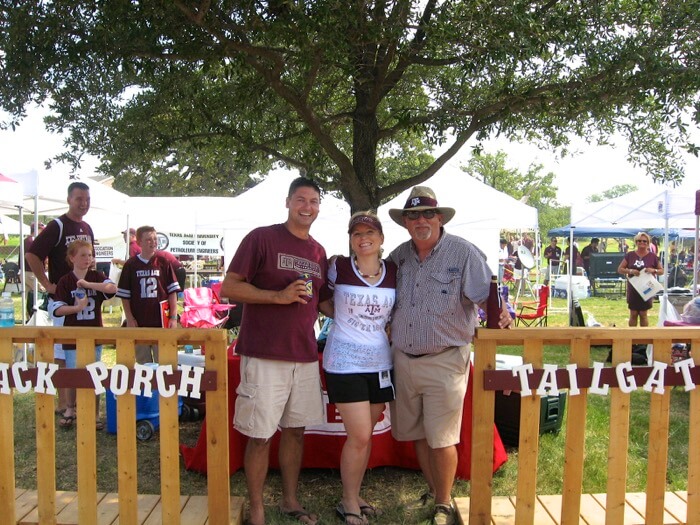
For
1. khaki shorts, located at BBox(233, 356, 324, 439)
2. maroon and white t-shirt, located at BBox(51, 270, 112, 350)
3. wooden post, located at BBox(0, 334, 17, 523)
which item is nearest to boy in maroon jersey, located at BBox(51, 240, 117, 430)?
maroon and white t-shirt, located at BBox(51, 270, 112, 350)

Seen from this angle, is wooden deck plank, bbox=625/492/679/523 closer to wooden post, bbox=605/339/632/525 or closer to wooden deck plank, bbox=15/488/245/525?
wooden post, bbox=605/339/632/525

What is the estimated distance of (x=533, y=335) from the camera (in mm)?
2822

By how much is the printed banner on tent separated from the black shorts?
582 inches

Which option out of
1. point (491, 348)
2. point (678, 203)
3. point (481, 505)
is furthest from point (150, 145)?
point (678, 203)

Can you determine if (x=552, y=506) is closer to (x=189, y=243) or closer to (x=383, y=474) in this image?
(x=383, y=474)

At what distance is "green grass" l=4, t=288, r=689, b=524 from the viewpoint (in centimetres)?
369

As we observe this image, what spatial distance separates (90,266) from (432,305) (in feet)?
10.8

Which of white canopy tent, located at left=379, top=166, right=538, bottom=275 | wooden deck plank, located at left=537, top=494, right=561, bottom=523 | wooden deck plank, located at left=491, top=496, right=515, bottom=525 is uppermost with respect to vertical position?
white canopy tent, located at left=379, top=166, right=538, bottom=275

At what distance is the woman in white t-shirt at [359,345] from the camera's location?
10.1 ft

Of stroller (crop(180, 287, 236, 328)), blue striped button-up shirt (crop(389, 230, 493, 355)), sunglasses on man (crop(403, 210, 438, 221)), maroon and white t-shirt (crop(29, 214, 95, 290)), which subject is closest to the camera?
blue striped button-up shirt (crop(389, 230, 493, 355))

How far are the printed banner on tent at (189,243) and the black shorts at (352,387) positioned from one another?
582 inches

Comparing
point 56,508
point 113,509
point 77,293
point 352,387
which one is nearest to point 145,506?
point 113,509

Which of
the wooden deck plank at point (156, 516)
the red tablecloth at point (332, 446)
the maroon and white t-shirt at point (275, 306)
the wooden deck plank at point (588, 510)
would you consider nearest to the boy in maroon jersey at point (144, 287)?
the red tablecloth at point (332, 446)

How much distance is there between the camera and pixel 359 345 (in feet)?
10.2
